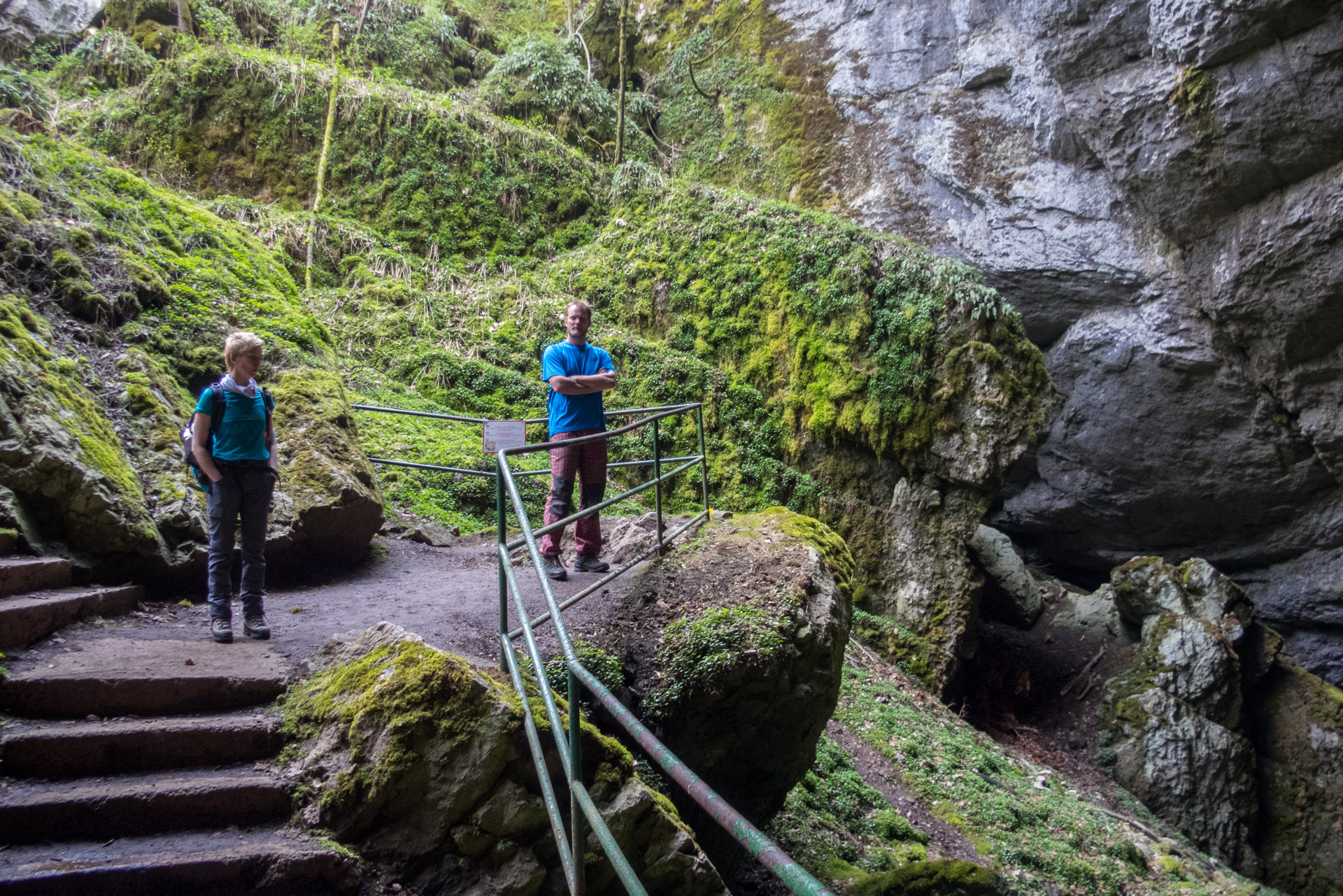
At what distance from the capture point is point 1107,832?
7.23 meters

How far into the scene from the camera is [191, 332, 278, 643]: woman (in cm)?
352

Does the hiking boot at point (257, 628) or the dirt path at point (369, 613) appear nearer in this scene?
the dirt path at point (369, 613)

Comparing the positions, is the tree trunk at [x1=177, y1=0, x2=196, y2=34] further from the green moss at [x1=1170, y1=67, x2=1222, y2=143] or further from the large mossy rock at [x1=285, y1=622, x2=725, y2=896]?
the green moss at [x1=1170, y1=67, x2=1222, y2=143]

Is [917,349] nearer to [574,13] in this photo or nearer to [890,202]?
[890,202]

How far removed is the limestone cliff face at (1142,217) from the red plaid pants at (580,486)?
11.5 metres

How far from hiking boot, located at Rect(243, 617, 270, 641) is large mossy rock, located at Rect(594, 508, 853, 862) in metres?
1.73

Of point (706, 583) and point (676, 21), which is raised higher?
point (676, 21)

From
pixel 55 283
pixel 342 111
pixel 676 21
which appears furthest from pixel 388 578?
pixel 676 21

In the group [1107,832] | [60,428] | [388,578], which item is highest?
[60,428]

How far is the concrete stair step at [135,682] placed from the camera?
8.58 feet

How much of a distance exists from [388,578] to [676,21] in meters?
18.4

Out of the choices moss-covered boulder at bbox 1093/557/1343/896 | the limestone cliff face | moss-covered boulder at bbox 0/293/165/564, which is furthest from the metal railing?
the limestone cliff face

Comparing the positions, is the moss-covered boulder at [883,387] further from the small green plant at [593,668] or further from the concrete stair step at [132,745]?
the concrete stair step at [132,745]

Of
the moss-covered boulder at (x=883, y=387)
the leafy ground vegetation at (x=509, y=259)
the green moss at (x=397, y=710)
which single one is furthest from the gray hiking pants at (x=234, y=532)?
the moss-covered boulder at (x=883, y=387)
